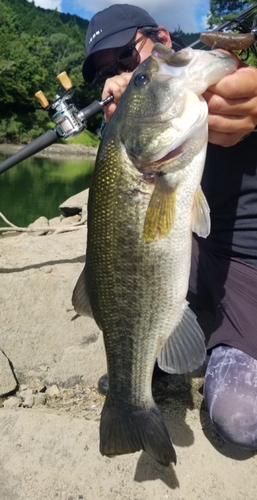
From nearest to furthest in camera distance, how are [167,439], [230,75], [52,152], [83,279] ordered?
[230,75]
[167,439]
[83,279]
[52,152]

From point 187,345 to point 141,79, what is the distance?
117cm

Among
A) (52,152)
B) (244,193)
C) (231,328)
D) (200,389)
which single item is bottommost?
(52,152)

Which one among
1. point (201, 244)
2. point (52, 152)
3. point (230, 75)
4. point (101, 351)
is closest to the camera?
point (230, 75)

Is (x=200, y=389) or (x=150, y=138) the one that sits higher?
(x=150, y=138)

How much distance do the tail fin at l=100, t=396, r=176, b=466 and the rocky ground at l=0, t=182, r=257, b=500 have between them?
1.36 ft

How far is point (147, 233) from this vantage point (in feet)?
6.40

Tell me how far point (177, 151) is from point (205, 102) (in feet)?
0.73

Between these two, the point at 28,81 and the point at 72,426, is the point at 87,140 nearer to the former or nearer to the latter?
the point at 28,81

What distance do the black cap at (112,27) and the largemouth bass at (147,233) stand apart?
6.34 ft

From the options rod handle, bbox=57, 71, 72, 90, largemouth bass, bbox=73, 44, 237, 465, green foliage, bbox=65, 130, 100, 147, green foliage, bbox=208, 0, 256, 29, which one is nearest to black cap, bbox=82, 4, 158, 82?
rod handle, bbox=57, 71, 72, 90

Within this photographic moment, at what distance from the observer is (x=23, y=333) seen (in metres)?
3.64

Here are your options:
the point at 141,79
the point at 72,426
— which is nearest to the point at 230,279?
the point at 72,426

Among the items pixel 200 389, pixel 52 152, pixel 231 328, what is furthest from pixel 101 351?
pixel 52 152

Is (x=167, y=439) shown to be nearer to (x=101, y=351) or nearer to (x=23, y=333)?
(x=101, y=351)
